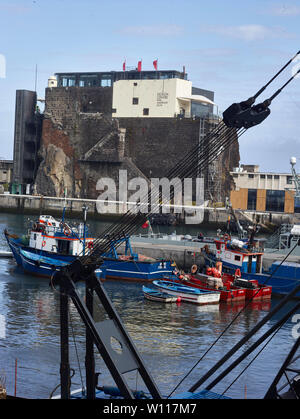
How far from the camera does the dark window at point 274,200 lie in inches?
2746

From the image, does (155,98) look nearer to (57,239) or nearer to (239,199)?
(239,199)

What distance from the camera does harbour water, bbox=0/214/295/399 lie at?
55.6 ft

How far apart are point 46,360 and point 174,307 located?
10.1m

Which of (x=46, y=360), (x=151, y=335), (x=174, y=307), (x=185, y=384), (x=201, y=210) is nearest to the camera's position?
(x=185, y=384)

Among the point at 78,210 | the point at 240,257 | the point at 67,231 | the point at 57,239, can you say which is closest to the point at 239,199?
the point at 78,210

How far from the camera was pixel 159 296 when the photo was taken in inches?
1129

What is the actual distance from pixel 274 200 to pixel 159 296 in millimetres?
43575

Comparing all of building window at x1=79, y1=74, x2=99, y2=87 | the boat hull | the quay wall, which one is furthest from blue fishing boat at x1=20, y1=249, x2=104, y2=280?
building window at x1=79, y1=74, x2=99, y2=87

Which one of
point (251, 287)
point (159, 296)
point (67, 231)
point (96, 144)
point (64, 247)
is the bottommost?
point (159, 296)

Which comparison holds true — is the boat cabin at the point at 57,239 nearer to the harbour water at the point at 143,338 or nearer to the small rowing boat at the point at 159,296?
the harbour water at the point at 143,338

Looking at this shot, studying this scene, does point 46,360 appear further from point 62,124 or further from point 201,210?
point 62,124

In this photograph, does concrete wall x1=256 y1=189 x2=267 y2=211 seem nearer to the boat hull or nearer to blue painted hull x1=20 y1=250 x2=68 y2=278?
blue painted hull x1=20 y1=250 x2=68 y2=278
